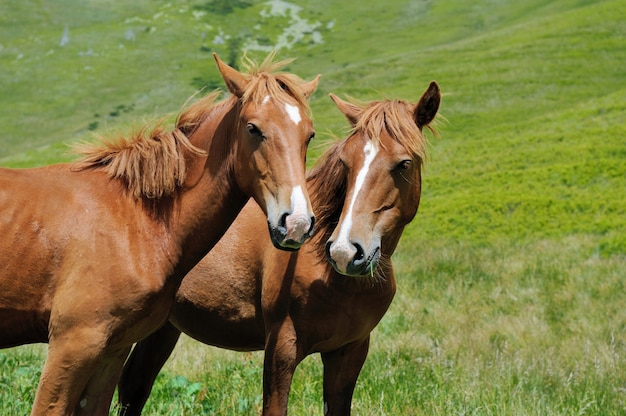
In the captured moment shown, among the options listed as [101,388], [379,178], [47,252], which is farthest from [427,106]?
[101,388]

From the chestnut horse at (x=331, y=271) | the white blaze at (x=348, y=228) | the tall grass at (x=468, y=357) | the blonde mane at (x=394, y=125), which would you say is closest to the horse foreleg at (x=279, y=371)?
the chestnut horse at (x=331, y=271)

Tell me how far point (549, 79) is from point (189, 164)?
33.9 metres

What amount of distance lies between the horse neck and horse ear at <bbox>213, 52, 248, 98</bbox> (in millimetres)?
171

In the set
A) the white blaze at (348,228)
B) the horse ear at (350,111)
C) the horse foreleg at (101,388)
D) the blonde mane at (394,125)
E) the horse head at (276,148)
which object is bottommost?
the horse foreleg at (101,388)

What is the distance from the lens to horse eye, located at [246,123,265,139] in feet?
13.5

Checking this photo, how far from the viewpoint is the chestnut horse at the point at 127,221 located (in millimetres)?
3943

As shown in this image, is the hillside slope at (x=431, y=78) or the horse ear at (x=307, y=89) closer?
the horse ear at (x=307, y=89)

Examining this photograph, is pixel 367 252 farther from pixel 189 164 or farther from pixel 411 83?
pixel 411 83

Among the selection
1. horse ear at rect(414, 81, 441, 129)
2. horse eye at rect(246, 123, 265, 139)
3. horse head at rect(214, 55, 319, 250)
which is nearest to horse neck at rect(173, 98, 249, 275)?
horse head at rect(214, 55, 319, 250)

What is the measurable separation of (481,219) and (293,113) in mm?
14074

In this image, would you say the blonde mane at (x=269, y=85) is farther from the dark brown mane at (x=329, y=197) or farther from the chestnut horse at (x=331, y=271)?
the dark brown mane at (x=329, y=197)

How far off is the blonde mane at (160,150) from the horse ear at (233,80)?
1.8 inches

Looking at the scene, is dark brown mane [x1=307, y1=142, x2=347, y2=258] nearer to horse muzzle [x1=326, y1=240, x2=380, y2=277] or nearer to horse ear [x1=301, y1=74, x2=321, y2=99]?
horse muzzle [x1=326, y1=240, x2=380, y2=277]

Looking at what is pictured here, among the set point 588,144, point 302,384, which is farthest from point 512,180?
point 302,384
